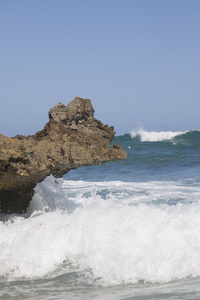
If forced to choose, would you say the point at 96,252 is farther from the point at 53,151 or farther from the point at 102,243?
the point at 53,151

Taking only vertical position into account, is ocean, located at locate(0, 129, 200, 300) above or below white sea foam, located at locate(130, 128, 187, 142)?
below

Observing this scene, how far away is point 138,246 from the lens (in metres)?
4.90

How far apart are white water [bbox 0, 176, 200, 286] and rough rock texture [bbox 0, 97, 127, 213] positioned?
57 centimetres

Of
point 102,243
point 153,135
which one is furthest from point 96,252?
point 153,135

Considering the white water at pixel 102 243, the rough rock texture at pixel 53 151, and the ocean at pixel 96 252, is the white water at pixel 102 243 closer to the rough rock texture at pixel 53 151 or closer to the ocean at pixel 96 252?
the ocean at pixel 96 252

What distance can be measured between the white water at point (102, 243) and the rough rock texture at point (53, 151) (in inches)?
22.3

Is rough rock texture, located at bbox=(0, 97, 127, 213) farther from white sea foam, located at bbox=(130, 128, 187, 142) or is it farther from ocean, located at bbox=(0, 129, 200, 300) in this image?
white sea foam, located at bbox=(130, 128, 187, 142)

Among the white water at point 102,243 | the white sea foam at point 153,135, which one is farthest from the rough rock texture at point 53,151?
the white sea foam at point 153,135

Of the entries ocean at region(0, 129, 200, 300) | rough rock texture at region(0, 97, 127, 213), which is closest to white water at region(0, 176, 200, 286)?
ocean at region(0, 129, 200, 300)

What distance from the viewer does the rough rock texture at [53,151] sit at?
178 inches

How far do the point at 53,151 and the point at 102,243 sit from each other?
141 centimetres

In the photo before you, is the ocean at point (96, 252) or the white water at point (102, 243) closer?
the ocean at point (96, 252)

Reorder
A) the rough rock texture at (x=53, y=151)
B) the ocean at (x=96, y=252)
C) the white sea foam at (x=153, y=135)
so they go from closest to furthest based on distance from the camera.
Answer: the ocean at (x=96, y=252) → the rough rock texture at (x=53, y=151) → the white sea foam at (x=153, y=135)

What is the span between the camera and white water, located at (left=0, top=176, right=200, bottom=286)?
14.9 ft
